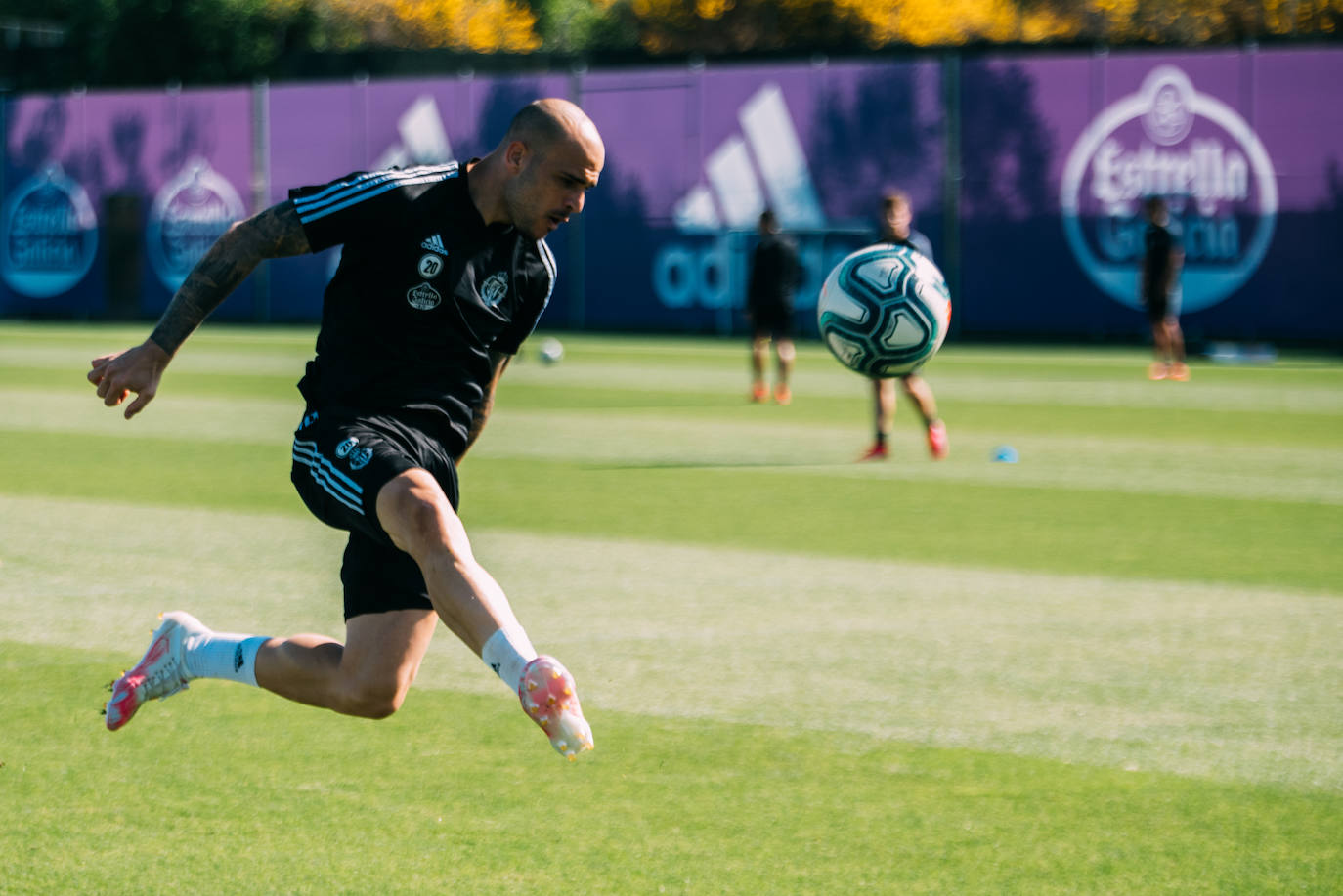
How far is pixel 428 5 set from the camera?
76375 mm

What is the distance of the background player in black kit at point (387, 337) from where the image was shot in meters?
4.95

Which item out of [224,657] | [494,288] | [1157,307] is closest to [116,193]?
[1157,307]

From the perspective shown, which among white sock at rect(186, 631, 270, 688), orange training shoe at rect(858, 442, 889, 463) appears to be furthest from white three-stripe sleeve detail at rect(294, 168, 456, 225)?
orange training shoe at rect(858, 442, 889, 463)

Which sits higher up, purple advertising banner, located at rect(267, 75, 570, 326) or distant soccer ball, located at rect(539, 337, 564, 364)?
purple advertising banner, located at rect(267, 75, 570, 326)

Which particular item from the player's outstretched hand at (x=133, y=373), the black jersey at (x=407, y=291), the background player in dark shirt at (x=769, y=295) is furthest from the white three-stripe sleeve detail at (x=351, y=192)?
the background player in dark shirt at (x=769, y=295)

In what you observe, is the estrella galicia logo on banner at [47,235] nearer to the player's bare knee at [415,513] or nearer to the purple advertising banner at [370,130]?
the purple advertising banner at [370,130]

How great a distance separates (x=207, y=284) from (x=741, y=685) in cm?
263

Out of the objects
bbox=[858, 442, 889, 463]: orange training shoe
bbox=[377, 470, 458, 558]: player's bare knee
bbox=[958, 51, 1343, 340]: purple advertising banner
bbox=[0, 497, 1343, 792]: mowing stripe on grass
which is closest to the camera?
bbox=[377, 470, 458, 558]: player's bare knee

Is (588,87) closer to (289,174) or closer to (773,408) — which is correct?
(289,174)

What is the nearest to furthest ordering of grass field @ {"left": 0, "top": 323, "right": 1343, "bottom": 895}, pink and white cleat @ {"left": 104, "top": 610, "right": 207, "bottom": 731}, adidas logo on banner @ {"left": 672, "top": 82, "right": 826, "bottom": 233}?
grass field @ {"left": 0, "top": 323, "right": 1343, "bottom": 895} < pink and white cleat @ {"left": 104, "top": 610, "right": 207, "bottom": 731} < adidas logo on banner @ {"left": 672, "top": 82, "right": 826, "bottom": 233}

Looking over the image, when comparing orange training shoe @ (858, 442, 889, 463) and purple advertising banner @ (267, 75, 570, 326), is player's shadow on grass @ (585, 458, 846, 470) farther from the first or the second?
purple advertising banner @ (267, 75, 570, 326)

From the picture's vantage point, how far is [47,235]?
43.6m

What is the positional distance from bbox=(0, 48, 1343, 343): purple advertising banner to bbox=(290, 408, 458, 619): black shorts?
28.4 m

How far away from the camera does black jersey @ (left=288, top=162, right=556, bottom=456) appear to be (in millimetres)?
5082
